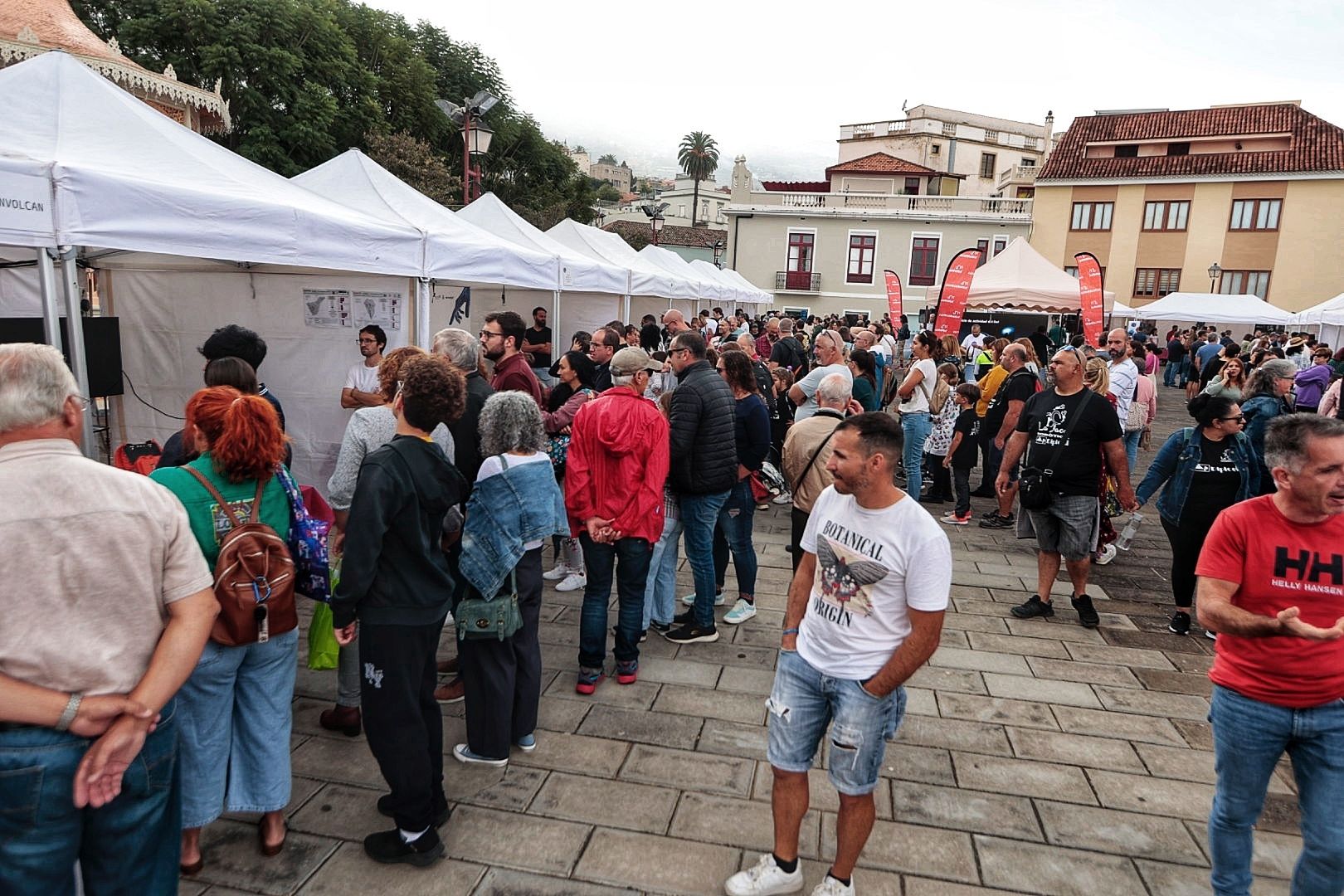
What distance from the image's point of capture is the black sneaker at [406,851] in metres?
2.72

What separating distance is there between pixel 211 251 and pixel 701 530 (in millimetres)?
3186

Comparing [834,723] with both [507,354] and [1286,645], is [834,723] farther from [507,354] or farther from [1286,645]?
[507,354]

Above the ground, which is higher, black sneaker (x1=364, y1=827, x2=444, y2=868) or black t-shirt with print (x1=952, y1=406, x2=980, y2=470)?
black t-shirt with print (x1=952, y1=406, x2=980, y2=470)

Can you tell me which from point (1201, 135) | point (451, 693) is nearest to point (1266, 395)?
point (451, 693)

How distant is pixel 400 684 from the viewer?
2.68 meters

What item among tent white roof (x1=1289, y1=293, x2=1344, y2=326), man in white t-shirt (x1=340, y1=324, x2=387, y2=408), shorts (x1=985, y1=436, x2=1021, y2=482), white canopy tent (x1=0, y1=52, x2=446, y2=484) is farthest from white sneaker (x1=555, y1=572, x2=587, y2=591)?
tent white roof (x1=1289, y1=293, x2=1344, y2=326)

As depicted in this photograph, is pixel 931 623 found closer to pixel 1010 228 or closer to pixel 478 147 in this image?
pixel 478 147

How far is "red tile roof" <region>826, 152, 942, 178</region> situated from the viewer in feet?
133

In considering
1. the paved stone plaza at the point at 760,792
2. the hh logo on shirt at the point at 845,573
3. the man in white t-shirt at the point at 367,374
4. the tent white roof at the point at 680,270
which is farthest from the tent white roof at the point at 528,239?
the hh logo on shirt at the point at 845,573

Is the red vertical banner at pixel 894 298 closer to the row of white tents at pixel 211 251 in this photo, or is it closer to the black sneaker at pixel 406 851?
the row of white tents at pixel 211 251

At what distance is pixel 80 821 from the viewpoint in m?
1.76

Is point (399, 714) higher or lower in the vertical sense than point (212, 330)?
lower

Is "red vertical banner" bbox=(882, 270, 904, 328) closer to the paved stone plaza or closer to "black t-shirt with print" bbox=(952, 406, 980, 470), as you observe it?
"black t-shirt with print" bbox=(952, 406, 980, 470)

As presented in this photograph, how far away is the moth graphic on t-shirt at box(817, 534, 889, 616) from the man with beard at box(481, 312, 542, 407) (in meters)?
3.08
